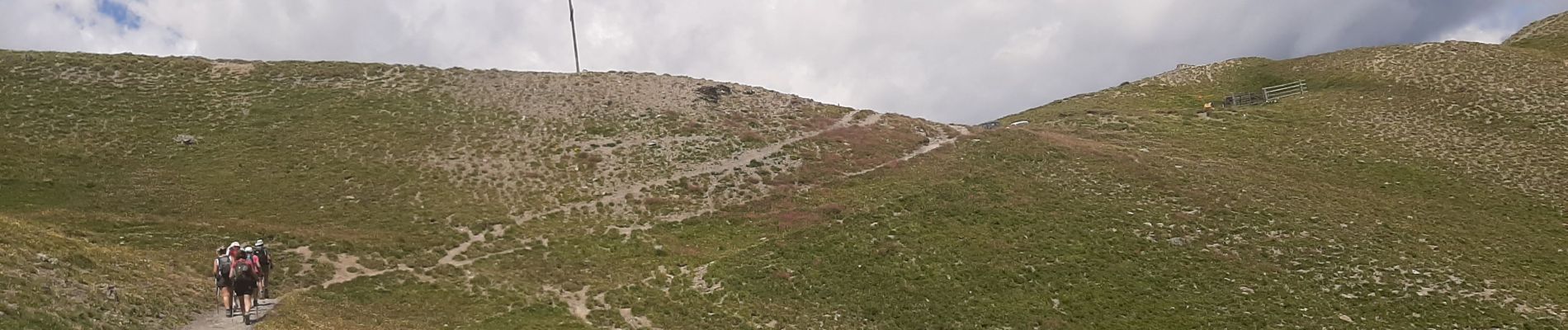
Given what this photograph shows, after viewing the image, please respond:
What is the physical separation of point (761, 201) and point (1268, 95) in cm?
5475

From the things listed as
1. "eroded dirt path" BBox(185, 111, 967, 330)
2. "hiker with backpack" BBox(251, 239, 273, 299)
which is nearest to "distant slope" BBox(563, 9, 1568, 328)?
"eroded dirt path" BBox(185, 111, 967, 330)

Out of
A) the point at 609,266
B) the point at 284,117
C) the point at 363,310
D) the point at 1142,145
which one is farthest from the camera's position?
the point at 1142,145

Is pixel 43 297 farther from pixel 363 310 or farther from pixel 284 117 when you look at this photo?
pixel 284 117

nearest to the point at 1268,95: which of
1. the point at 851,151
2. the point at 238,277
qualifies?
the point at 851,151

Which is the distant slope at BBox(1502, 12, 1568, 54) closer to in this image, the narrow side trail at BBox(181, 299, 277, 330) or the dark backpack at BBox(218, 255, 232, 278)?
the narrow side trail at BBox(181, 299, 277, 330)

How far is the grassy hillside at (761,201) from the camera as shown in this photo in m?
34.4

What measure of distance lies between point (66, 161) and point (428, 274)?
23.5 m

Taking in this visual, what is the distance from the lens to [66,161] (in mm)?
44438

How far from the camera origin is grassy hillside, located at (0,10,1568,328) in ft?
113

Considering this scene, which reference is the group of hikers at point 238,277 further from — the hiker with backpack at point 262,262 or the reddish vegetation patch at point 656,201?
the reddish vegetation patch at point 656,201

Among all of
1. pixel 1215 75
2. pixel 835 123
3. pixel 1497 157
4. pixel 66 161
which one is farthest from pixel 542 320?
pixel 1215 75

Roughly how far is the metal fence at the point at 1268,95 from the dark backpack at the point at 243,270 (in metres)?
77.1

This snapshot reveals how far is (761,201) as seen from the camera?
48.7 m

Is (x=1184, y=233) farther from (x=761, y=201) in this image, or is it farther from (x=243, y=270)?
(x=243, y=270)
